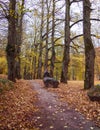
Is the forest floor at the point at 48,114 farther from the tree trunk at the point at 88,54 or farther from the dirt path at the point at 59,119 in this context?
the tree trunk at the point at 88,54

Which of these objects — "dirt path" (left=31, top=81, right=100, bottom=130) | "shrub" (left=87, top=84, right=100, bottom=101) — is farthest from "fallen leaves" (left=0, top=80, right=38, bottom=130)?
"shrub" (left=87, top=84, right=100, bottom=101)

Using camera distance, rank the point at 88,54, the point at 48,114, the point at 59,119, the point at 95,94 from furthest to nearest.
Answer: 1. the point at 88,54
2. the point at 95,94
3. the point at 48,114
4. the point at 59,119

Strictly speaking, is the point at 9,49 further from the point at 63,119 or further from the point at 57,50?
the point at 57,50


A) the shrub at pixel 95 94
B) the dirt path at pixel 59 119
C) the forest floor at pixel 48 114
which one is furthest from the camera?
the shrub at pixel 95 94

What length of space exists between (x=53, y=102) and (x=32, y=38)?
1465 inches

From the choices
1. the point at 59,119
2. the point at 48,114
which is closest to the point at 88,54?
the point at 48,114

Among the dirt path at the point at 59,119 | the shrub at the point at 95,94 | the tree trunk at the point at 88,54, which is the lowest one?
the dirt path at the point at 59,119

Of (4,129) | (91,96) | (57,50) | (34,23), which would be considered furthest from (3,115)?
(57,50)

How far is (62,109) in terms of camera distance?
10.9 m

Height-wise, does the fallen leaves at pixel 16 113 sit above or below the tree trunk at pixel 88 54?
below

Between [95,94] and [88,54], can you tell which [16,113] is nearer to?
[95,94]

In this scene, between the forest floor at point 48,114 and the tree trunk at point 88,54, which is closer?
the forest floor at point 48,114

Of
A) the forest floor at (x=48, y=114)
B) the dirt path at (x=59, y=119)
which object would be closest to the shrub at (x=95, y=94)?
the forest floor at (x=48, y=114)

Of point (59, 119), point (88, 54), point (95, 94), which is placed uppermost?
point (88, 54)
